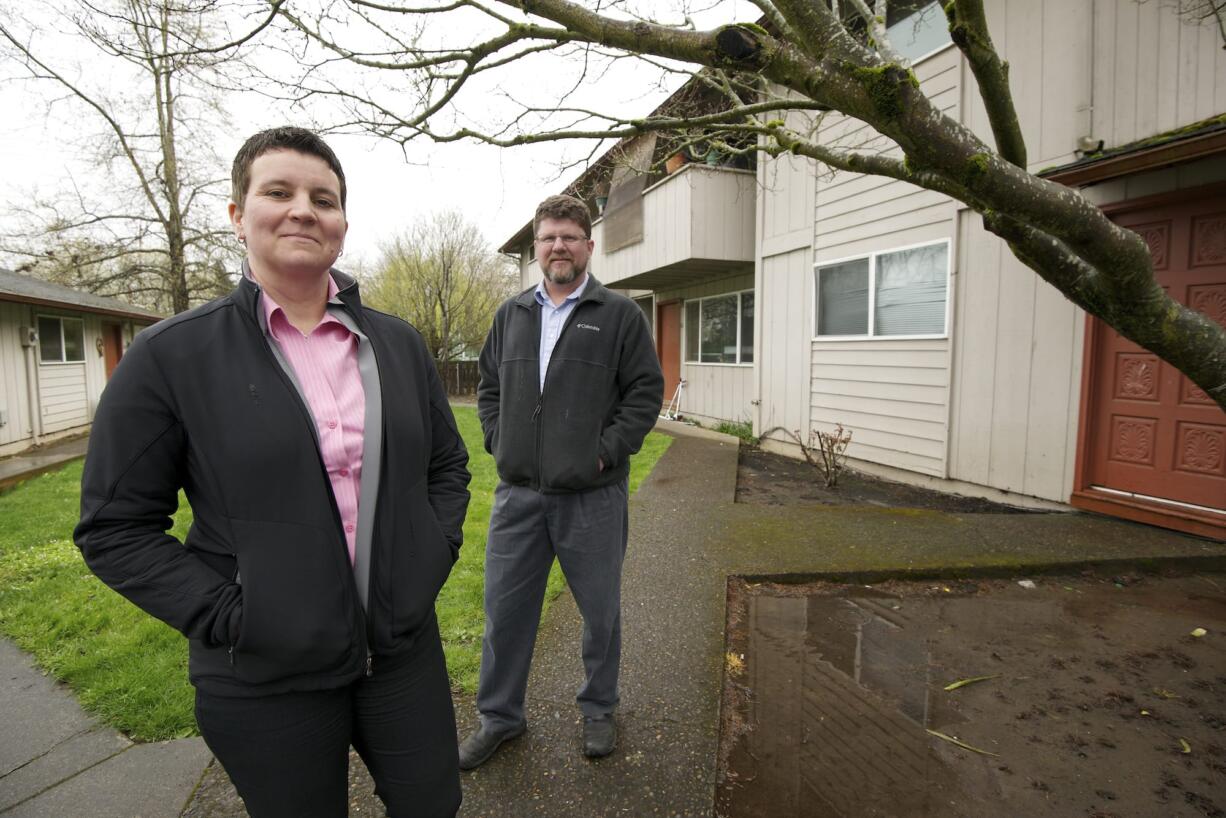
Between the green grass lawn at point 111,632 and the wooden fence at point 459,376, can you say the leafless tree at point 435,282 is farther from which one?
the green grass lawn at point 111,632

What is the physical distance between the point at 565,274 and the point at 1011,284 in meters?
5.30

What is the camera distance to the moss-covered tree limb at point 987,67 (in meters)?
1.90

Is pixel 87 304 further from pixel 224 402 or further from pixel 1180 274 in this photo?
pixel 1180 274

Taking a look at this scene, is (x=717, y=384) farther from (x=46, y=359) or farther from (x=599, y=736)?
(x=46, y=359)

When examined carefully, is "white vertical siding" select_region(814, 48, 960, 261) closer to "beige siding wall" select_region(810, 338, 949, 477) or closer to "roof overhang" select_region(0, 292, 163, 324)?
"beige siding wall" select_region(810, 338, 949, 477)

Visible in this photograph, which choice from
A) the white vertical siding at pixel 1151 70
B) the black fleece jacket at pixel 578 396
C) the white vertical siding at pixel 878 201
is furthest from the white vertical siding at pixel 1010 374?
the black fleece jacket at pixel 578 396

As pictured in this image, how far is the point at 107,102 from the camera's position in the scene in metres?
17.3

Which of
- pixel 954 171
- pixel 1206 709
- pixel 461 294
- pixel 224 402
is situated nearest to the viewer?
pixel 224 402

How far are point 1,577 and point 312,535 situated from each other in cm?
506

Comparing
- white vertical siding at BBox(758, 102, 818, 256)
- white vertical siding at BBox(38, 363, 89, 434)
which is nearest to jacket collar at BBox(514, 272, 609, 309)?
white vertical siding at BBox(758, 102, 818, 256)

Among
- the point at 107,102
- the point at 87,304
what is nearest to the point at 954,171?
the point at 87,304

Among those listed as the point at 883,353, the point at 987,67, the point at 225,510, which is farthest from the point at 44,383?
the point at 987,67

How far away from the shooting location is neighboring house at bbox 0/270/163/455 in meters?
10.8

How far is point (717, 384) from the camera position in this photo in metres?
11.7
